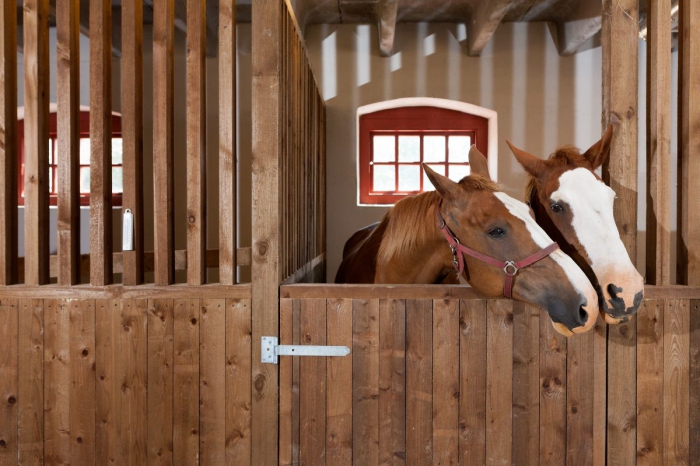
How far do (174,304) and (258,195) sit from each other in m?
0.44

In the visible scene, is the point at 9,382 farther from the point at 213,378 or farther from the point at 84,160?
the point at 84,160

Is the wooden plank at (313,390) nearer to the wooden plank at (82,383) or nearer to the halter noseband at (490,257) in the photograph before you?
the halter noseband at (490,257)

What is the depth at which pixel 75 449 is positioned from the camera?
5.37 feet

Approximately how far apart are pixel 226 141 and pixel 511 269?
3.15 ft

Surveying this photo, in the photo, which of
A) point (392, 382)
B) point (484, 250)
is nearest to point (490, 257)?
point (484, 250)

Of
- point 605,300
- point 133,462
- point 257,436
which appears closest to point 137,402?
point 133,462

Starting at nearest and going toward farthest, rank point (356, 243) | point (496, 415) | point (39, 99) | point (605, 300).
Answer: point (605, 300)
point (496, 415)
point (39, 99)
point (356, 243)

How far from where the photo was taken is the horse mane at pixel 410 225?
175cm

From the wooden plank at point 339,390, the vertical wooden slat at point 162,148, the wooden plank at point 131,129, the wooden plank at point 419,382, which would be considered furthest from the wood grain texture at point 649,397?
the wooden plank at point 131,129

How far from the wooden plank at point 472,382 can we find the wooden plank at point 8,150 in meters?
1.48

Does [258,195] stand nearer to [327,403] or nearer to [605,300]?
[327,403]

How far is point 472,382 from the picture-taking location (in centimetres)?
159

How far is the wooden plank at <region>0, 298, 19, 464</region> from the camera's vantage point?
64.7 inches

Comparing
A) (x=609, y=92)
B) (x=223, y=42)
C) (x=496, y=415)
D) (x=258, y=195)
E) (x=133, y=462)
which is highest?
(x=223, y=42)
